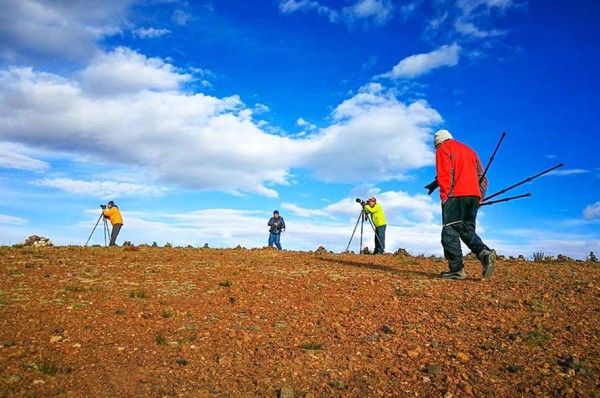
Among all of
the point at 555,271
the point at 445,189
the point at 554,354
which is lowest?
the point at 554,354

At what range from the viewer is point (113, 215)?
24.1 metres

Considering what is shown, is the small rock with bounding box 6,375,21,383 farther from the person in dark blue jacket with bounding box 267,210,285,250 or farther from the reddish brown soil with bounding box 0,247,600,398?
the person in dark blue jacket with bounding box 267,210,285,250

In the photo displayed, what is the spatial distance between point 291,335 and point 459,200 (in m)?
5.73

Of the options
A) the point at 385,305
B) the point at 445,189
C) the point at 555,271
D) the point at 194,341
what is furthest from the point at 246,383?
the point at 555,271

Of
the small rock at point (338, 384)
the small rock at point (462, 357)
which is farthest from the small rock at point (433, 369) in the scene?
the small rock at point (338, 384)

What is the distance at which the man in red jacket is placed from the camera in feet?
33.0

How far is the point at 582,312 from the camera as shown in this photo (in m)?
7.51

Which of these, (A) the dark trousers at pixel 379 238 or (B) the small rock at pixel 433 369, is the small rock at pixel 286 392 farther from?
(A) the dark trousers at pixel 379 238

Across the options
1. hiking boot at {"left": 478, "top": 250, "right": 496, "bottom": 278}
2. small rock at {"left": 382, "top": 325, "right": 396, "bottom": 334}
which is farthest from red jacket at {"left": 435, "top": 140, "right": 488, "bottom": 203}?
small rock at {"left": 382, "top": 325, "right": 396, "bottom": 334}

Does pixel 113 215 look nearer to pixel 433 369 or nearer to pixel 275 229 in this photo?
pixel 275 229

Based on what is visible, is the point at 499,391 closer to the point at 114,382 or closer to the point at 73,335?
the point at 114,382

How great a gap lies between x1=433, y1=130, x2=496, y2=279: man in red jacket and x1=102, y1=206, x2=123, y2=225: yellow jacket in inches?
766

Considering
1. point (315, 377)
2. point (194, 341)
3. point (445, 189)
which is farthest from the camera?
point (445, 189)

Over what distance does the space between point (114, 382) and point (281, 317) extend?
2932mm
